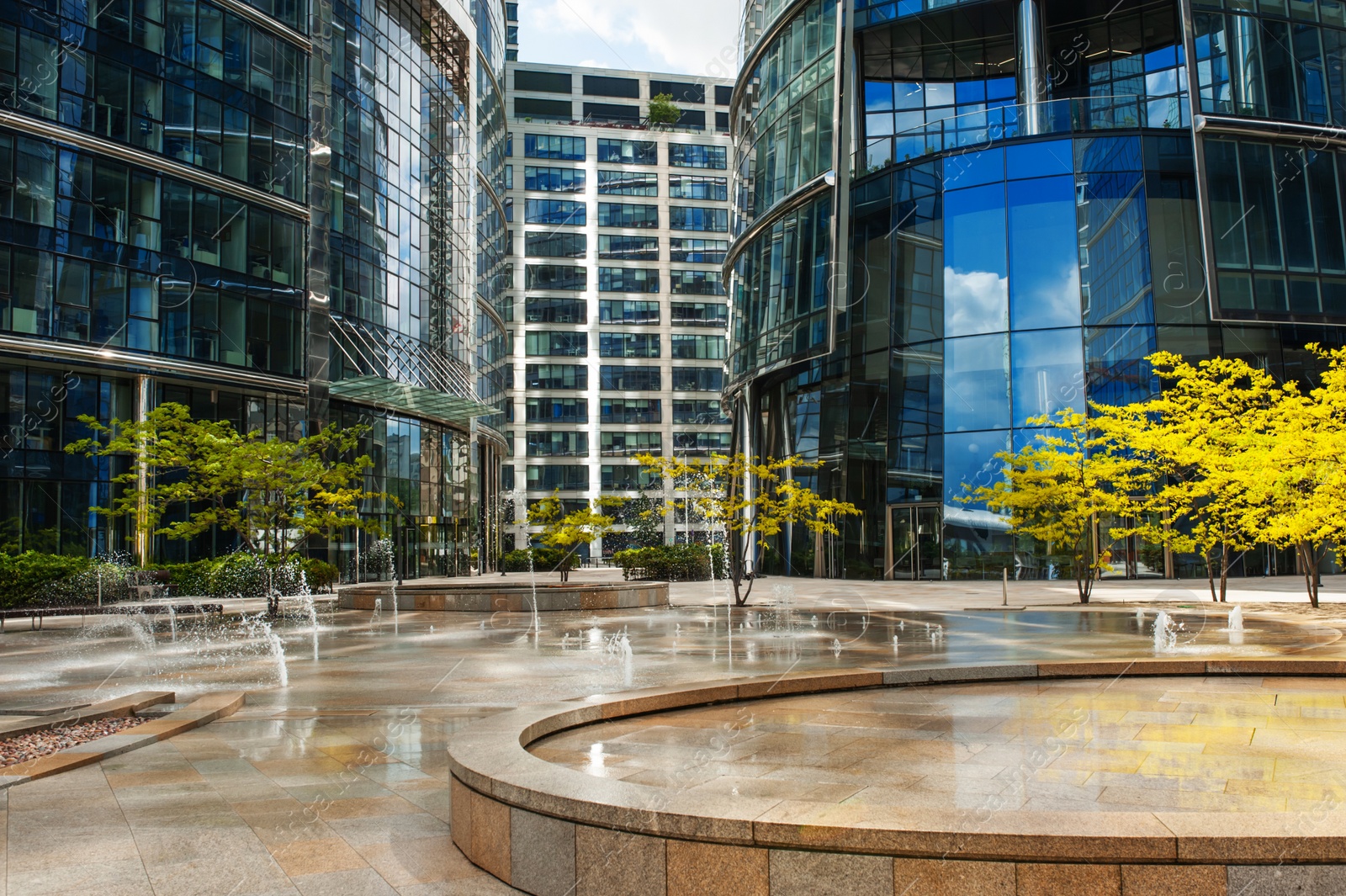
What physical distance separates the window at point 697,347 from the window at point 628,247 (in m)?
7.72

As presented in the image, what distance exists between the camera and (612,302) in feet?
316

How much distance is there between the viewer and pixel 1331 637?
16484 mm

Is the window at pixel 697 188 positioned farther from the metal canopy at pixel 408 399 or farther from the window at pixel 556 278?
the metal canopy at pixel 408 399

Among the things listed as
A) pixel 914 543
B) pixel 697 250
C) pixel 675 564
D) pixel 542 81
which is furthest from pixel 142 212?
pixel 542 81

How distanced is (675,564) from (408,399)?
13300 millimetres

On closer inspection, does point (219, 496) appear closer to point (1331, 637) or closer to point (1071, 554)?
point (1331, 637)

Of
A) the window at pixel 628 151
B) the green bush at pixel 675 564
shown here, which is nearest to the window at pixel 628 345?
the window at pixel 628 151

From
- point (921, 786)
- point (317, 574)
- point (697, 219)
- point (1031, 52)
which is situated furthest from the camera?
point (697, 219)

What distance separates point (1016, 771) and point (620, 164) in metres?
94.6

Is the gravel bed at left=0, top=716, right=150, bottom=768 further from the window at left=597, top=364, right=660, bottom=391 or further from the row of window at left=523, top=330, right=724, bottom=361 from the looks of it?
the row of window at left=523, top=330, right=724, bottom=361

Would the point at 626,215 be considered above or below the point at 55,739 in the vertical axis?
above

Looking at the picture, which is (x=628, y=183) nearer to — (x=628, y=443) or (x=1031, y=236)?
(x=628, y=443)

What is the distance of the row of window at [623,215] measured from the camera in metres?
95.6

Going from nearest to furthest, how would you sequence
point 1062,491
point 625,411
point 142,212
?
point 1062,491, point 142,212, point 625,411
